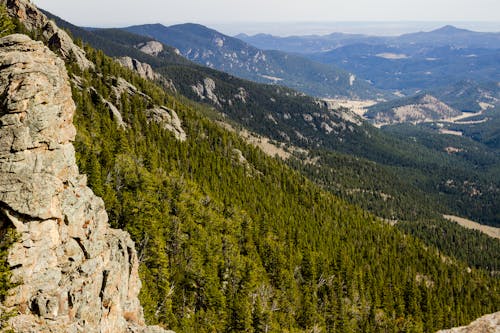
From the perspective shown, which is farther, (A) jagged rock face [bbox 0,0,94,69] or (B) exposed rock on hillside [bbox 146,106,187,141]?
(B) exposed rock on hillside [bbox 146,106,187,141]

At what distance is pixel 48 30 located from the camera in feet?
610

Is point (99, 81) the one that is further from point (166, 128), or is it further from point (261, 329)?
point (261, 329)

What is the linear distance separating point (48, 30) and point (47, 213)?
594ft

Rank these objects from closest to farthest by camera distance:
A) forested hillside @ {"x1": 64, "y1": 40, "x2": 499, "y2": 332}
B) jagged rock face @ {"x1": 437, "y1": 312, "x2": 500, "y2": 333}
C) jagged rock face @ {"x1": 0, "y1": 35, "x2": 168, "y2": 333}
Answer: jagged rock face @ {"x1": 0, "y1": 35, "x2": 168, "y2": 333}, jagged rock face @ {"x1": 437, "y1": 312, "x2": 500, "y2": 333}, forested hillside @ {"x1": 64, "y1": 40, "x2": 499, "y2": 332}

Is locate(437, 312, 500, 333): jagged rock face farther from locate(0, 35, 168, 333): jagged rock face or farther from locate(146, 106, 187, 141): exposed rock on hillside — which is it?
locate(146, 106, 187, 141): exposed rock on hillside

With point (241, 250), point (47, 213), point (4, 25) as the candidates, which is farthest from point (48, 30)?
point (47, 213)

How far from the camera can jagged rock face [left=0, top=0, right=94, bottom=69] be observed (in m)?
168

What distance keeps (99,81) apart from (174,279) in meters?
116

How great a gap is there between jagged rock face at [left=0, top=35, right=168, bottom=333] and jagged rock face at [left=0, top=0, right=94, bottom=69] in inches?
5398

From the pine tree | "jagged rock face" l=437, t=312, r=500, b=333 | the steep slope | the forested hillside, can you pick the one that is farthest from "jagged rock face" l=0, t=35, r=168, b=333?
"jagged rock face" l=437, t=312, r=500, b=333

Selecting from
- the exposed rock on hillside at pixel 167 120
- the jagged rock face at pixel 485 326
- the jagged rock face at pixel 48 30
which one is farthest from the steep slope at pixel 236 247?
the jagged rock face at pixel 485 326

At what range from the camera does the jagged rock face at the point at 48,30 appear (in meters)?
168

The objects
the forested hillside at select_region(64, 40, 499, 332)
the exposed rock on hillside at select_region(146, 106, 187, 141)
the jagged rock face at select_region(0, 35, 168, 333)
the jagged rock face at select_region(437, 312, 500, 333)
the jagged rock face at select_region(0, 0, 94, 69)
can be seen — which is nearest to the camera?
the jagged rock face at select_region(0, 35, 168, 333)

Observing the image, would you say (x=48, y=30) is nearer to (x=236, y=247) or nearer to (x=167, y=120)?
(x=167, y=120)
